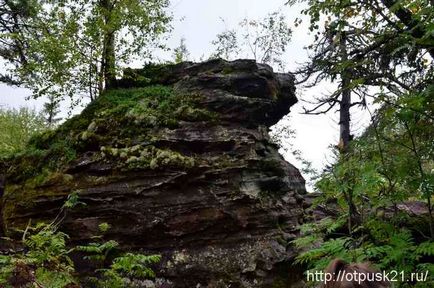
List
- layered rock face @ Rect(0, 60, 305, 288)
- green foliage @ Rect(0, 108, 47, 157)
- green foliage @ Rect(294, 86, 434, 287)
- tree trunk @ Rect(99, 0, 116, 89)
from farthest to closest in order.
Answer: green foliage @ Rect(0, 108, 47, 157), tree trunk @ Rect(99, 0, 116, 89), layered rock face @ Rect(0, 60, 305, 288), green foliage @ Rect(294, 86, 434, 287)

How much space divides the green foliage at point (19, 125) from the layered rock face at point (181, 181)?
7.01 meters

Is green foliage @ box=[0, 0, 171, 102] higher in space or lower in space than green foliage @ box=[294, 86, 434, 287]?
higher

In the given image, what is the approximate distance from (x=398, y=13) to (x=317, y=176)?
3.43 m

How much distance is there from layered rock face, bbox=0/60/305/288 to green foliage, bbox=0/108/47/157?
7005 millimetres

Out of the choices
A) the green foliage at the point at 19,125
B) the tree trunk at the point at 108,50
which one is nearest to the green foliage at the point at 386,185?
the tree trunk at the point at 108,50

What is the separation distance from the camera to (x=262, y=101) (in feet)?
27.6

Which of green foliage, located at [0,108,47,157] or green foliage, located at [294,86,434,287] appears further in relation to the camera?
green foliage, located at [0,108,47,157]

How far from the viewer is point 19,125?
17594 millimetres

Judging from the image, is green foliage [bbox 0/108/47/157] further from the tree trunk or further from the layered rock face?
the layered rock face

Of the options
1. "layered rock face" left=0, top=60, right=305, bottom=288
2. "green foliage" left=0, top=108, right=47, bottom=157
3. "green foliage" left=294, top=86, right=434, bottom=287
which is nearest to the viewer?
"green foliage" left=294, top=86, right=434, bottom=287

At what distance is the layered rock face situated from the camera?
6613 millimetres

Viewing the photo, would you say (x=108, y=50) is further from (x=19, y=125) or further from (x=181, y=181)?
(x=19, y=125)

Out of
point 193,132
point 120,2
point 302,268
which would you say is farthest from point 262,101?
point 120,2

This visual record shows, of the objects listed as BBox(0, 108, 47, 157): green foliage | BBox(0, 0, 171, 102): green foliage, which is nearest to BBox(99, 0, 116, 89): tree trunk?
BBox(0, 0, 171, 102): green foliage
